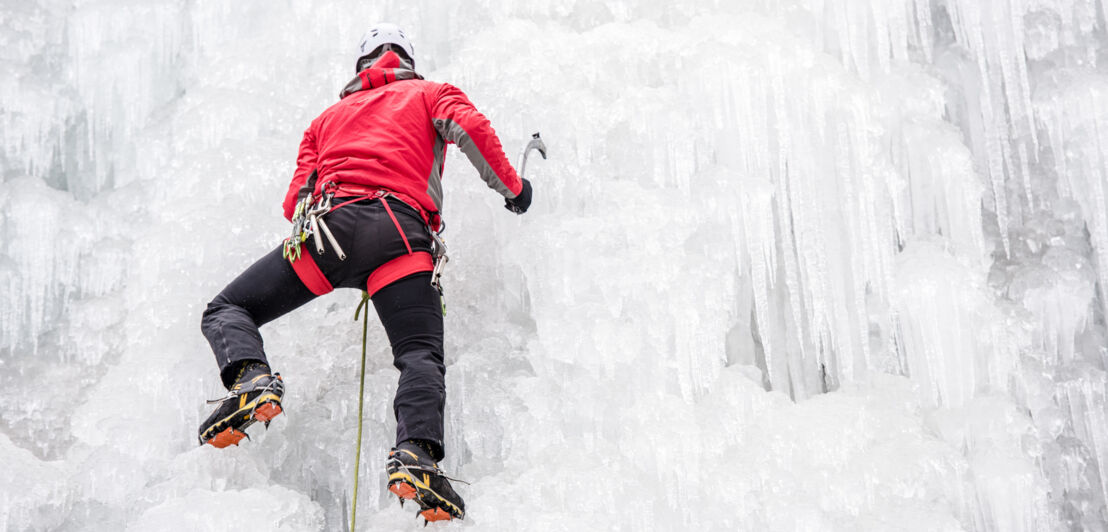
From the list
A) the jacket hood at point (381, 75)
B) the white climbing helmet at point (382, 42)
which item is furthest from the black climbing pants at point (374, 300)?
the white climbing helmet at point (382, 42)

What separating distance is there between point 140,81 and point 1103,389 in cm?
507

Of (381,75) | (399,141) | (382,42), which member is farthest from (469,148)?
(382,42)

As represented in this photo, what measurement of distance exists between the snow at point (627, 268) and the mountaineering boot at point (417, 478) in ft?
1.59

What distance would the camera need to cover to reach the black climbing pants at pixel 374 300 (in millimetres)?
2354

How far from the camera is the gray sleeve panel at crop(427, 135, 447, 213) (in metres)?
2.82

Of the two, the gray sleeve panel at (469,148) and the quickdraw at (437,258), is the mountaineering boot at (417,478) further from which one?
the gray sleeve panel at (469,148)

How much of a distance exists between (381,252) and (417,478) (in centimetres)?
67

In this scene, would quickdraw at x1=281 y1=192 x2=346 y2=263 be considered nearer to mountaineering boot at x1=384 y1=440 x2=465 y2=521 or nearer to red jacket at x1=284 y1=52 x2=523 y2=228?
red jacket at x1=284 y1=52 x2=523 y2=228

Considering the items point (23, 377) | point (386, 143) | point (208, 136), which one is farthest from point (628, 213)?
point (23, 377)

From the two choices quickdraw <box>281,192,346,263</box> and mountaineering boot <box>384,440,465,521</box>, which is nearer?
mountaineering boot <box>384,440,465,521</box>

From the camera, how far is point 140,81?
4578 mm

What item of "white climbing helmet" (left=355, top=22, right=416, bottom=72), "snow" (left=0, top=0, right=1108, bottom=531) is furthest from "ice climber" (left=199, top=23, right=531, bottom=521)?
"snow" (left=0, top=0, right=1108, bottom=531)

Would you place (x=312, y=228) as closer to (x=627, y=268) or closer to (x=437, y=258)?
(x=437, y=258)

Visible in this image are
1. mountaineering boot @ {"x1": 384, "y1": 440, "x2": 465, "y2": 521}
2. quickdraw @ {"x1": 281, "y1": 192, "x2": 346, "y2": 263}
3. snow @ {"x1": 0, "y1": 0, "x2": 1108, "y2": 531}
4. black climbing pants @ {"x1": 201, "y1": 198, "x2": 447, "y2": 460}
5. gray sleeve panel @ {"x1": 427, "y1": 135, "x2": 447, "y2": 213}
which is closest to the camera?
mountaineering boot @ {"x1": 384, "y1": 440, "x2": 465, "y2": 521}
